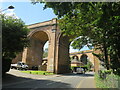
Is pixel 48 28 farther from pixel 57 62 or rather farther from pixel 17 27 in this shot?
pixel 17 27

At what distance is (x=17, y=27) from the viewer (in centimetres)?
1436

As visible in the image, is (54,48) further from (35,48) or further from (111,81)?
(111,81)

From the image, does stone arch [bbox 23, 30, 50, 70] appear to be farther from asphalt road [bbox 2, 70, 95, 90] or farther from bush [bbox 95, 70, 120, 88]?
bush [bbox 95, 70, 120, 88]

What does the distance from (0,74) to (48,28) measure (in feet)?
69.0

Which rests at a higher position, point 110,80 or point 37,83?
point 110,80

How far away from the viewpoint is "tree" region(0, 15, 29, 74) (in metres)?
12.9

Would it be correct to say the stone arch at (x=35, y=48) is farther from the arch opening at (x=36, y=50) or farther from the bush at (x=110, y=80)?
the bush at (x=110, y=80)

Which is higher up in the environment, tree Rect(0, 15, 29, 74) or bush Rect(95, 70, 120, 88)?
tree Rect(0, 15, 29, 74)

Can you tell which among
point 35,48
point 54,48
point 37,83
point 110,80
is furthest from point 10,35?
point 35,48

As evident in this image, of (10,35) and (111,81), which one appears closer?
(111,81)

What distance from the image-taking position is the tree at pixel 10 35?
508 inches

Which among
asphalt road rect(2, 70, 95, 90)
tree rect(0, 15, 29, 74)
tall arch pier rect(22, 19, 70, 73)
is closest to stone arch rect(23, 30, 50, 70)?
tall arch pier rect(22, 19, 70, 73)

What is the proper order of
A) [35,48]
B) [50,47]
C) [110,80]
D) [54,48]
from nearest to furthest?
[110,80], [54,48], [50,47], [35,48]

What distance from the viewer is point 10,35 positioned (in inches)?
516
